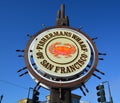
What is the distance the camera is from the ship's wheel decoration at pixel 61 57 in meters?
10.5

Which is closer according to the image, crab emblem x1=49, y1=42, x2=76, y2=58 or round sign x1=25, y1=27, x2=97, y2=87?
round sign x1=25, y1=27, x2=97, y2=87

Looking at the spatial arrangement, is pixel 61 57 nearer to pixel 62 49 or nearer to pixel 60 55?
pixel 60 55

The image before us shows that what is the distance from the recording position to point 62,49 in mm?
11766

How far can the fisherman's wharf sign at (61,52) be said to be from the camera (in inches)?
424

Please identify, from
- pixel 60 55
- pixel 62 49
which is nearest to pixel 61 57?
pixel 60 55

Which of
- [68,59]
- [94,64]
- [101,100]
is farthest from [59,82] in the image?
[101,100]

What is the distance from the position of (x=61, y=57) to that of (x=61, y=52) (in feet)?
1.19

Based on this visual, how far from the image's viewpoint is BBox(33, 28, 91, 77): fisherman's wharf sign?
35.3 ft

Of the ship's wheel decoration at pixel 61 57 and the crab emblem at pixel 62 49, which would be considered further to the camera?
the crab emblem at pixel 62 49

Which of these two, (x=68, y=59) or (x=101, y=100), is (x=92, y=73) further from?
(x=101, y=100)

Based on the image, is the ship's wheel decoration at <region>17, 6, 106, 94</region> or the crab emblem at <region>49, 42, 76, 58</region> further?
the crab emblem at <region>49, 42, 76, 58</region>

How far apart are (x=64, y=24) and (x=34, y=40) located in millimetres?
2439

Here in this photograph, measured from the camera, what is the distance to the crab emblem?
11484mm

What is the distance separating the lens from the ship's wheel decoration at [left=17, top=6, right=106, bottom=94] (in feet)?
34.6
